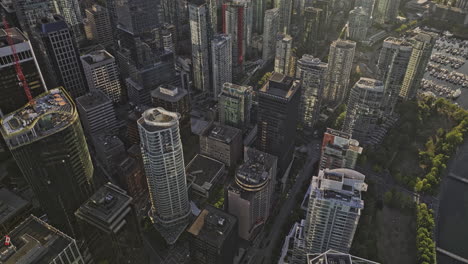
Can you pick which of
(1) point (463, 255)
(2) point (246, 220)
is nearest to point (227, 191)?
(2) point (246, 220)

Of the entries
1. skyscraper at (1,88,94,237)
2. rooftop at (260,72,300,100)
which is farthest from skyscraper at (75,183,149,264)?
rooftop at (260,72,300,100)

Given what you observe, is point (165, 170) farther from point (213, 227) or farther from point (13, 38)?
point (13, 38)

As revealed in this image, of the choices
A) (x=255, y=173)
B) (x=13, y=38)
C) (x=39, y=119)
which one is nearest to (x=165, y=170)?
(x=255, y=173)

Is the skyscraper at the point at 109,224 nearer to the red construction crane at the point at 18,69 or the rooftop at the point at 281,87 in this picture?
the red construction crane at the point at 18,69

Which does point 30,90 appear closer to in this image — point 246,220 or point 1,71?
point 1,71

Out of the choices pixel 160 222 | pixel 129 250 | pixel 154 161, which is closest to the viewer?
pixel 129 250

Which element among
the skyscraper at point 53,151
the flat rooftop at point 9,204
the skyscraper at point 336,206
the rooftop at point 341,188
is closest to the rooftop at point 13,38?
the skyscraper at point 53,151

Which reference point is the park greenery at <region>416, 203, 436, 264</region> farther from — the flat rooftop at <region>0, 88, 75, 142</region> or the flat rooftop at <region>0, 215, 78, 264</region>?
the flat rooftop at <region>0, 88, 75, 142</region>
